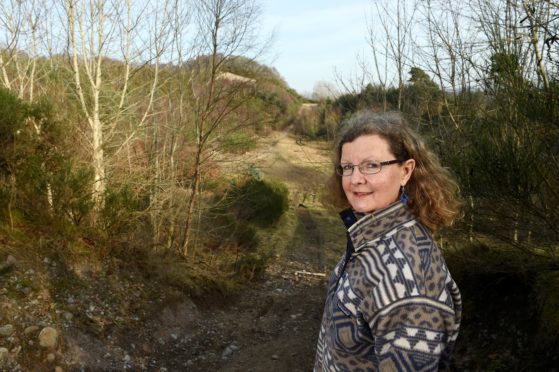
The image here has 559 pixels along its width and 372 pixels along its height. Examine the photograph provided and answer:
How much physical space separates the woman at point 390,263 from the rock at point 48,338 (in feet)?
15.9

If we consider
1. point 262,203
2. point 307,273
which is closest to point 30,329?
point 307,273

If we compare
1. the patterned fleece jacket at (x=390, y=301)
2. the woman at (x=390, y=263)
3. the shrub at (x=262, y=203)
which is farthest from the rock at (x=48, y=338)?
the shrub at (x=262, y=203)

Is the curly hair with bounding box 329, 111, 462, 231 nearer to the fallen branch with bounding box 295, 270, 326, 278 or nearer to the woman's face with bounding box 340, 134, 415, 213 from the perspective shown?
the woman's face with bounding box 340, 134, 415, 213

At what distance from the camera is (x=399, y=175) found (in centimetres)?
154

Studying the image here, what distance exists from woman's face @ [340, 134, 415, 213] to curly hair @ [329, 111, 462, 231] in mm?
27

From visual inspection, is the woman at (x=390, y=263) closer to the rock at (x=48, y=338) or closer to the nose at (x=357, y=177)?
the nose at (x=357, y=177)

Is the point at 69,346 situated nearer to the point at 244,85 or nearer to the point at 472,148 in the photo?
the point at 472,148

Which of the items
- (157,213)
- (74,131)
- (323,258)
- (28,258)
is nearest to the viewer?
(28,258)

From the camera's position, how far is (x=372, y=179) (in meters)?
1.50

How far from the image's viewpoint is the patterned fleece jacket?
124cm

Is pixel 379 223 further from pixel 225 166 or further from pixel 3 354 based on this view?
pixel 225 166

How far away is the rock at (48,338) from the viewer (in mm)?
5422

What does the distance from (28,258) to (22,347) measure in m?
1.73

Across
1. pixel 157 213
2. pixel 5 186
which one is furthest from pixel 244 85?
pixel 5 186
